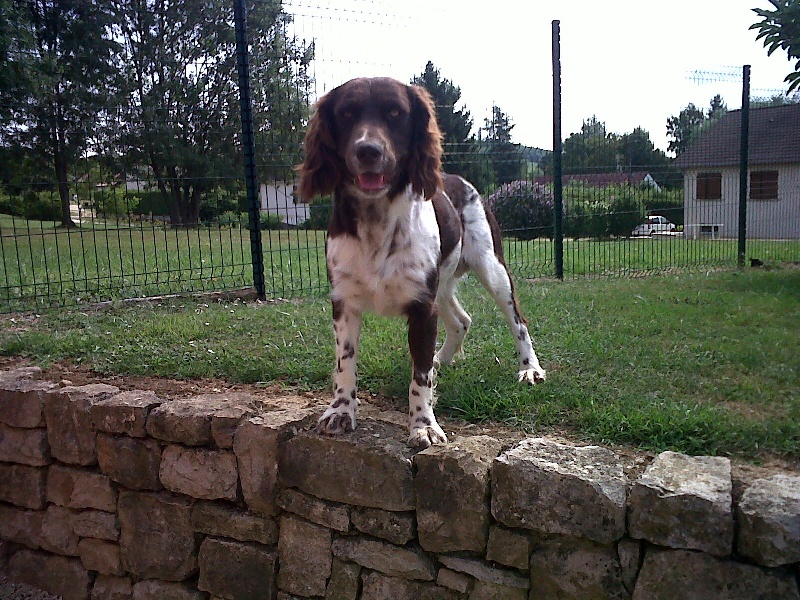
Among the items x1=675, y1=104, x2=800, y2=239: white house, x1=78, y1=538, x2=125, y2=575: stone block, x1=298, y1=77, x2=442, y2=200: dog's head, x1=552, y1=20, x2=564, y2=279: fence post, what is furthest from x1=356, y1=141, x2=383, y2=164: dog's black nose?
x1=675, y1=104, x2=800, y2=239: white house

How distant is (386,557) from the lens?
2.61 metres

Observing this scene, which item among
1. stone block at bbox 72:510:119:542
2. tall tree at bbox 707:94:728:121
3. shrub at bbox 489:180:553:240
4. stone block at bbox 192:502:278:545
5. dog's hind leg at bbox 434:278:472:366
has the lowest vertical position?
stone block at bbox 72:510:119:542

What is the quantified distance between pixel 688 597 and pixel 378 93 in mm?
1991

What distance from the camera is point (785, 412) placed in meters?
2.68

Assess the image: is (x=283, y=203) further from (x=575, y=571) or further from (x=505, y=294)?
(x=575, y=571)

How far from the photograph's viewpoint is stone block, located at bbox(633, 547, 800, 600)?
1.93 meters

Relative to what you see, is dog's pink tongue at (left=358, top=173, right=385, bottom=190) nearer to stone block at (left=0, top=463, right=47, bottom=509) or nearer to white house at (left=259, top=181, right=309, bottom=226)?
stone block at (left=0, top=463, right=47, bottom=509)

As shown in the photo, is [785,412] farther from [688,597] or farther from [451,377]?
[451,377]

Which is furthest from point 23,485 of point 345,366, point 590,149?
point 590,149


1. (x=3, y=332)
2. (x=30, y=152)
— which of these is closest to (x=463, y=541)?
(x=3, y=332)

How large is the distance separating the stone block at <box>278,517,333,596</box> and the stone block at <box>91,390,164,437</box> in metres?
0.82

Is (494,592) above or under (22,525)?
above

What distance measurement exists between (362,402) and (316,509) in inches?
21.7

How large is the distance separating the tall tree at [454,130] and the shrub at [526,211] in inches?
25.5
